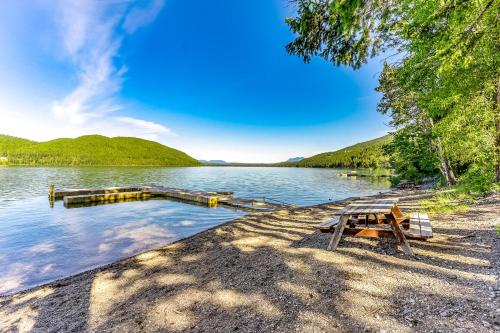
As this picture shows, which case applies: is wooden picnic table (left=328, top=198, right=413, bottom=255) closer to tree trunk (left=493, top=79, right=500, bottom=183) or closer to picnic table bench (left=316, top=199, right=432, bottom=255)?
picnic table bench (left=316, top=199, right=432, bottom=255)

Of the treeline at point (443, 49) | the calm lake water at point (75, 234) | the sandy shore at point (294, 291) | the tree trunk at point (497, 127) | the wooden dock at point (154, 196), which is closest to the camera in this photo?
the sandy shore at point (294, 291)

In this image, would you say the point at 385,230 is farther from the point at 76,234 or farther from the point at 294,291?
the point at 76,234

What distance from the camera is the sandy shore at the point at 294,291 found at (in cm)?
333

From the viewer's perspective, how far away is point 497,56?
330 inches

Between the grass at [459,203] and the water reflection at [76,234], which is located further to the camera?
the grass at [459,203]

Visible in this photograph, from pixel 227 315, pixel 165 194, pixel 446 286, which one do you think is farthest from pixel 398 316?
pixel 165 194

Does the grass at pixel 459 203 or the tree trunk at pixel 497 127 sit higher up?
the tree trunk at pixel 497 127

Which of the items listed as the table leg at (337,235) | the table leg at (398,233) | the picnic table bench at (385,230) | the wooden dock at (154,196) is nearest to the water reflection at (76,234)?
the wooden dock at (154,196)

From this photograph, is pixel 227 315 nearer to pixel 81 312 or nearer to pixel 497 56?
pixel 81 312

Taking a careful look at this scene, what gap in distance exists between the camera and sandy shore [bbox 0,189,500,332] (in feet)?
10.9

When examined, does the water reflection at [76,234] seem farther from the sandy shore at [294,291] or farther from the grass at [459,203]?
the grass at [459,203]

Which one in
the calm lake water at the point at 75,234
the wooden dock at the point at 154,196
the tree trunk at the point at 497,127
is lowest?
the calm lake water at the point at 75,234

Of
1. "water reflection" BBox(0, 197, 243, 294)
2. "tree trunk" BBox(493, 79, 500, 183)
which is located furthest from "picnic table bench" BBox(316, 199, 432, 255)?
"water reflection" BBox(0, 197, 243, 294)

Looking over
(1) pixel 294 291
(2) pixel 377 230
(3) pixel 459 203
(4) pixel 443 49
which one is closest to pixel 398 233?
(2) pixel 377 230
